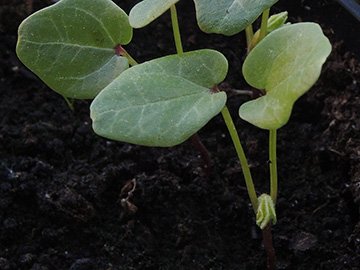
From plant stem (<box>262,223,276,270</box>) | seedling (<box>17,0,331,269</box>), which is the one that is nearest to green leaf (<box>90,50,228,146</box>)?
seedling (<box>17,0,331,269</box>)

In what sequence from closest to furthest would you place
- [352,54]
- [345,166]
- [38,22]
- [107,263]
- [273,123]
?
[273,123] → [38,22] → [107,263] → [345,166] → [352,54]

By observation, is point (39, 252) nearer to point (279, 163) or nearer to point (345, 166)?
point (279, 163)

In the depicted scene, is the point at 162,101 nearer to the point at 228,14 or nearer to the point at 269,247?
the point at 228,14

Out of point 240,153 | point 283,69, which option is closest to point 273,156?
point 240,153

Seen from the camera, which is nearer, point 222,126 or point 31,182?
point 31,182

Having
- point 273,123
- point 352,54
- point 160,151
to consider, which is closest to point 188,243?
point 160,151

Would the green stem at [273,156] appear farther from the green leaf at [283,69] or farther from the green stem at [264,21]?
the green stem at [264,21]

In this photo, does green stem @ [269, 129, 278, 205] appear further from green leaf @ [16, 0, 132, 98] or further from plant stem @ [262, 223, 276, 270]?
green leaf @ [16, 0, 132, 98]
